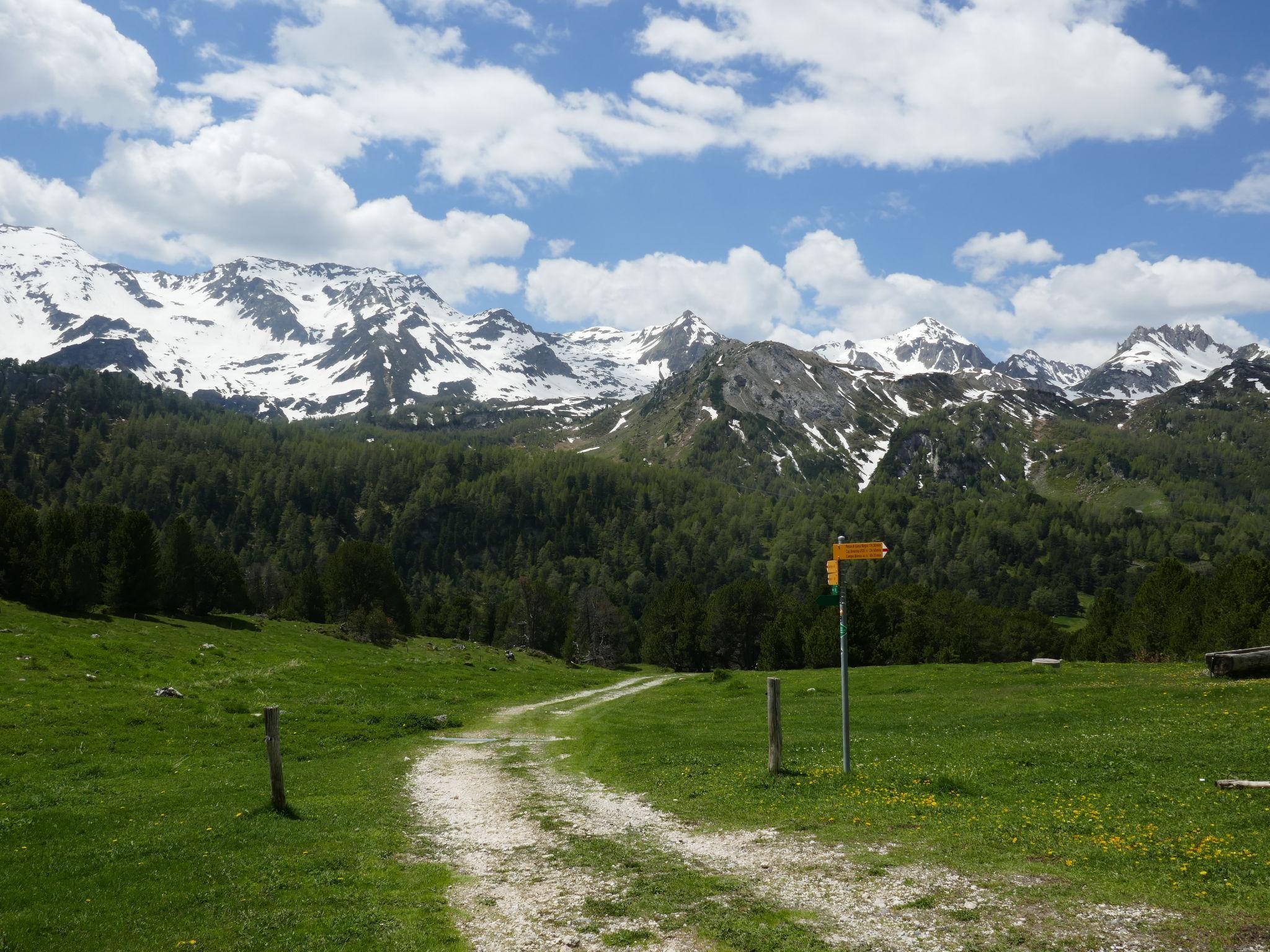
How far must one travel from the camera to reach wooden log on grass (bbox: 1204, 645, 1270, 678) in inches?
1489

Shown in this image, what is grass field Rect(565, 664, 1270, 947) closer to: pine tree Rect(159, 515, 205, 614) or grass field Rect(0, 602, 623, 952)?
grass field Rect(0, 602, 623, 952)

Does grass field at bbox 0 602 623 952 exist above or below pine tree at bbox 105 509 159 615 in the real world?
below

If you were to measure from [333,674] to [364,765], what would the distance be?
99.3 feet

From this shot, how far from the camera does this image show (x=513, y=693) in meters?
59.7

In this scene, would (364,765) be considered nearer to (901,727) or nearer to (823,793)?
(823,793)

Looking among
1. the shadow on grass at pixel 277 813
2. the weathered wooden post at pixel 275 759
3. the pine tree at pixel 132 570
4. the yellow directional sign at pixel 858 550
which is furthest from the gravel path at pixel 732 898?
the pine tree at pixel 132 570

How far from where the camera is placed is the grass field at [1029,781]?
13500mm

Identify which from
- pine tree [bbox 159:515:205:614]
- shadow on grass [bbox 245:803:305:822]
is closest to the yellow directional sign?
shadow on grass [bbox 245:803:305:822]

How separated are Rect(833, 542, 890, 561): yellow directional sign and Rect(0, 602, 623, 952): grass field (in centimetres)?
1346

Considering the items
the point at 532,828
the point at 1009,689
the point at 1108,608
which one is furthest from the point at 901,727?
the point at 1108,608

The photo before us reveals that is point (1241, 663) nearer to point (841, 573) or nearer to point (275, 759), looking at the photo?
point (841, 573)

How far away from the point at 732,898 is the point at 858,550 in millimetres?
11524

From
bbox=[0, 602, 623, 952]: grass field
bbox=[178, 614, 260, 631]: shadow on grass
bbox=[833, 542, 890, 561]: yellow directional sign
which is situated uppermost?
bbox=[833, 542, 890, 561]: yellow directional sign

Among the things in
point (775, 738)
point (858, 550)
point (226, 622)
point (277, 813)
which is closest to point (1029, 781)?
point (775, 738)
